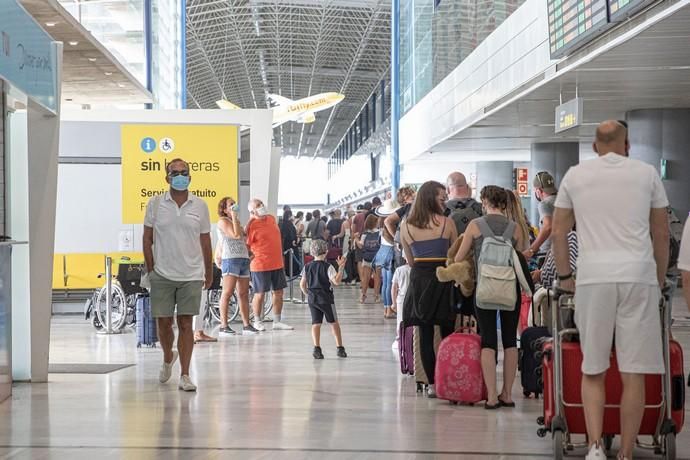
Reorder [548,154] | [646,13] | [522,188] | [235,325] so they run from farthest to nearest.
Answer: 1. [522,188]
2. [548,154]
3. [235,325]
4. [646,13]

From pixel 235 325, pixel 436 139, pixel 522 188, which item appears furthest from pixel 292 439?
pixel 522 188

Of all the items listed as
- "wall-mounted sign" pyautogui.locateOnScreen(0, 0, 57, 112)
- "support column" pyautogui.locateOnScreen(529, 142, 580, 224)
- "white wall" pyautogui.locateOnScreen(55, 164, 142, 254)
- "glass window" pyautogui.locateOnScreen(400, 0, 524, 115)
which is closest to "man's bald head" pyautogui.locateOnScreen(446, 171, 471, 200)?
"wall-mounted sign" pyautogui.locateOnScreen(0, 0, 57, 112)

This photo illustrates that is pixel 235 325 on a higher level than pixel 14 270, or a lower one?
lower

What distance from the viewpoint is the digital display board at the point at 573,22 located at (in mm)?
10352

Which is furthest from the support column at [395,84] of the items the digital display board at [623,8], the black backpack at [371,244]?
the digital display board at [623,8]

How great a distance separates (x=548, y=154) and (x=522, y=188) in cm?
416

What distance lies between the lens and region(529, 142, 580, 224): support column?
76.9ft

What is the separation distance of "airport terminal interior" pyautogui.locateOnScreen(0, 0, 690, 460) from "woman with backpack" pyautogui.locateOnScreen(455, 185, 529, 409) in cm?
1

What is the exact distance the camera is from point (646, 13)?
31.4ft

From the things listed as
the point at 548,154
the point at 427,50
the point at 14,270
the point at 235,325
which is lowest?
the point at 235,325

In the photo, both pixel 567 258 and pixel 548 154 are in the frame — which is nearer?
pixel 567 258

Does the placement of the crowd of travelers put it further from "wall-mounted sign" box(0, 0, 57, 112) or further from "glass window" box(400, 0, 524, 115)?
"glass window" box(400, 0, 524, 115)

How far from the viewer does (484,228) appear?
7.02 m

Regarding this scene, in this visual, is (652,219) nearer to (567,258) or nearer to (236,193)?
(567,258)
